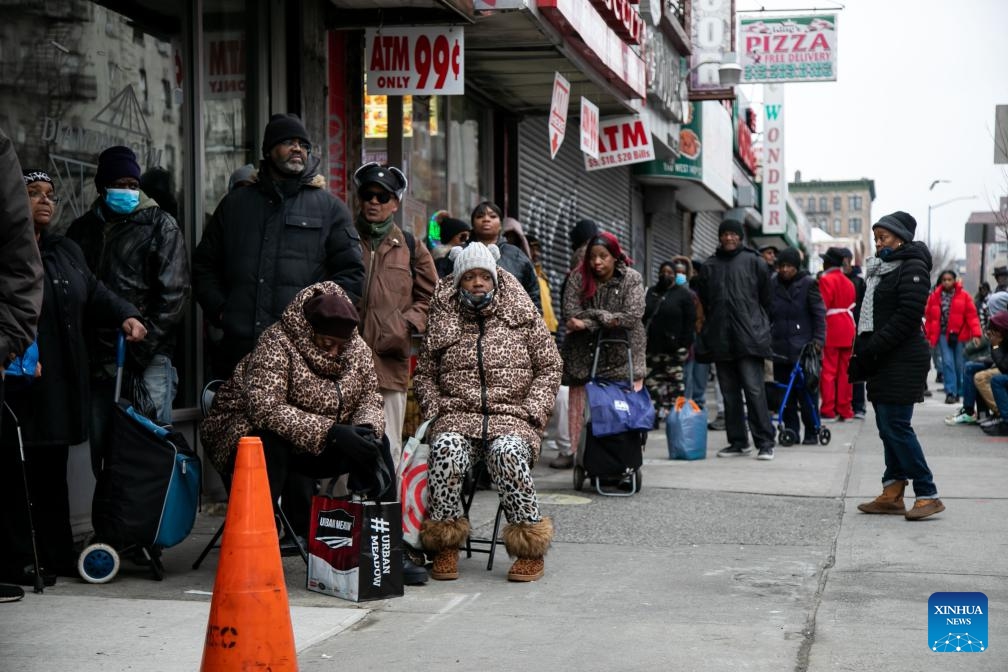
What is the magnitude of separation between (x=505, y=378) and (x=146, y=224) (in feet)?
6.40

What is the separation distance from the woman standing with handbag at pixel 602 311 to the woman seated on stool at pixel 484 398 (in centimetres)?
262

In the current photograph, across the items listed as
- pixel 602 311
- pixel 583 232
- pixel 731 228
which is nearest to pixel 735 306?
pixel 731 228

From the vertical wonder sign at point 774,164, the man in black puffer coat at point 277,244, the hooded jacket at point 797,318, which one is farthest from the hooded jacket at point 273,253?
the vertical wonder sign at point 774,164

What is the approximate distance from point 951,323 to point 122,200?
48.9ft

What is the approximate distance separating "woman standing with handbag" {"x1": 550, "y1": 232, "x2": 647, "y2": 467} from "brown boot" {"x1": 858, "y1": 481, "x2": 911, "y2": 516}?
5.95 ft

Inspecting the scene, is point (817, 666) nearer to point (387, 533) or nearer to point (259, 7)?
point (387, 533)

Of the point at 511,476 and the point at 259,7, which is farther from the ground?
the point at 259,7

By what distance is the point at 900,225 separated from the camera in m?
8.20

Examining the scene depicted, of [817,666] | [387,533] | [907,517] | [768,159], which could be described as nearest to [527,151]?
[907,517]

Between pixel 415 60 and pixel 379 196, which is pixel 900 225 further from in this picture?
pixel 415 60

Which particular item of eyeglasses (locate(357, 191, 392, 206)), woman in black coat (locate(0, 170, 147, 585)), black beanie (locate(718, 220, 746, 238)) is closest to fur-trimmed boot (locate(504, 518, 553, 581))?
woman in black coat (locate(0, 170, 147, 585))

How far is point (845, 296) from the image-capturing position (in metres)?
15.3

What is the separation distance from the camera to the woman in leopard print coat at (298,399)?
19.5 ft

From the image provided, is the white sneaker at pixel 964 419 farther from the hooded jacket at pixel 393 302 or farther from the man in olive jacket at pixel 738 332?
the hooded jacket at pixel 393 302
